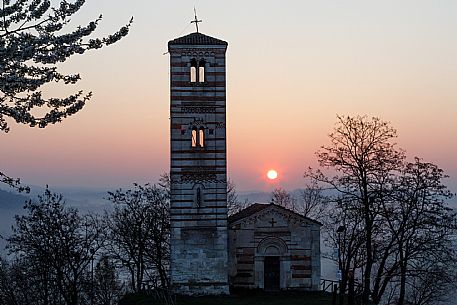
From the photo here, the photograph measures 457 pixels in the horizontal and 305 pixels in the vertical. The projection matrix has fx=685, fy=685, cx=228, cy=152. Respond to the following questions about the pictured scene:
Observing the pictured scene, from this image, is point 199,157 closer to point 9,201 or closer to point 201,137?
point 201,137

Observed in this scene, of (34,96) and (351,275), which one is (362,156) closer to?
(351,275)

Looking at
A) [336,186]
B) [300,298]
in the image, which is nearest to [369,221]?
[336,186]

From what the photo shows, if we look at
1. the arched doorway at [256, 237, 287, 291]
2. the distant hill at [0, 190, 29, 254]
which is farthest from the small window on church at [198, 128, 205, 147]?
the distant hill at [0, 190, 29, 254]

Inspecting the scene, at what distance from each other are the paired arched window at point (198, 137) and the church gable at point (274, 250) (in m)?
4.46

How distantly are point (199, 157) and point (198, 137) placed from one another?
94cm

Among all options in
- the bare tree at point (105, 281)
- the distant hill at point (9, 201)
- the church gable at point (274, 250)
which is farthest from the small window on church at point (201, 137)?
the distant hill at point (9, 201)

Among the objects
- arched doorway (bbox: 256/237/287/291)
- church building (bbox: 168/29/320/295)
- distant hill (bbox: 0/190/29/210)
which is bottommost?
arched doorway (bbox: 256/237/287/291)

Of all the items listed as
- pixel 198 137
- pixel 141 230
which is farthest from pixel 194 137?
pixel 141 230

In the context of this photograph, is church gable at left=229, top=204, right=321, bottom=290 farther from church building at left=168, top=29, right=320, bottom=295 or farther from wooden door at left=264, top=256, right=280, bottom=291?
church building at left=168, top=29, right=320, bottom=295

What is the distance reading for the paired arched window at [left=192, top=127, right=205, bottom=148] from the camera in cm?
3209

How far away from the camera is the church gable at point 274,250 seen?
3359 cm

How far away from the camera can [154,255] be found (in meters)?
42.7

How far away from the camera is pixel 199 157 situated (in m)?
32.0

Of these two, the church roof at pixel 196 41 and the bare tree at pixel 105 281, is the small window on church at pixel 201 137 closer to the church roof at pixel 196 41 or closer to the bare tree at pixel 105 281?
the church roof at pixel 196 41
